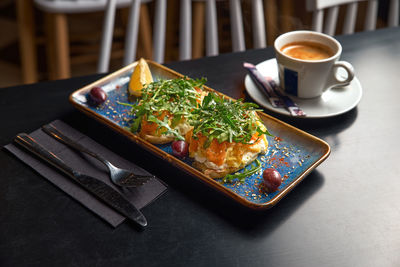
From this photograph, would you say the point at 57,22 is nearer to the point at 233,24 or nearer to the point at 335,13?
the point at 233,24

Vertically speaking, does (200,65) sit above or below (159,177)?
above

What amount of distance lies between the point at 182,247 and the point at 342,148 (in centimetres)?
46

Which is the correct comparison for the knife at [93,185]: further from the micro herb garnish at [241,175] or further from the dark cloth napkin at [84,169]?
the micro herb garnish at [241,175]

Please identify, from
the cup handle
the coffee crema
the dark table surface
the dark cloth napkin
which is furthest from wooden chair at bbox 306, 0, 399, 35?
the dark cloth napkin

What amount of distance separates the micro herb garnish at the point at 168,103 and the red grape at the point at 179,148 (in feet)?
0.07

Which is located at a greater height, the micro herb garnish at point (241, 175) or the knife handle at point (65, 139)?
the knife handle at point (65, 139)

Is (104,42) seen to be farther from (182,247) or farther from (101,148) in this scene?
(182,247)

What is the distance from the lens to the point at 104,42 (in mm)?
1573

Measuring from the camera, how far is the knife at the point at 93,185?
82 cm

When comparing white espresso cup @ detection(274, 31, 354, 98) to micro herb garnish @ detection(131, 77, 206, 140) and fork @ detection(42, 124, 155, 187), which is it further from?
fork @ detection(42, 124, 155, 187)

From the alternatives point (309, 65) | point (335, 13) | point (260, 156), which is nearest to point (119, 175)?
point (260, 156)

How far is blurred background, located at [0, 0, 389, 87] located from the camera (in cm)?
217

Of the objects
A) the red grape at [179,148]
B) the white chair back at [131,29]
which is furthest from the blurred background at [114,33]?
the red grape at [179,148]

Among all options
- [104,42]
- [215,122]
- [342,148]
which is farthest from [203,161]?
[104,42]
